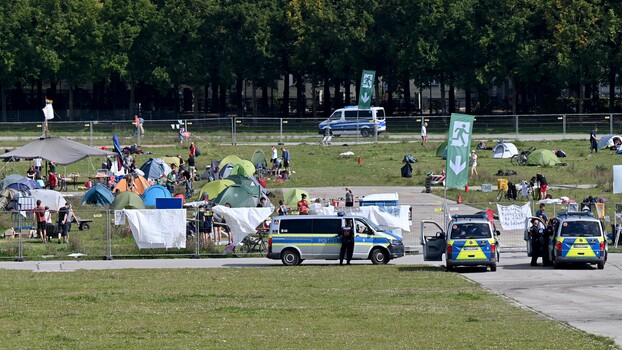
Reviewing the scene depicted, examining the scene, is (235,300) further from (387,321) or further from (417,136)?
(417,136)

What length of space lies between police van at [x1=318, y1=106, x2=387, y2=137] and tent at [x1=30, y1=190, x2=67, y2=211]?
3145 cm

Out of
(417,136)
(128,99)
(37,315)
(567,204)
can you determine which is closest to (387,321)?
(37,315)

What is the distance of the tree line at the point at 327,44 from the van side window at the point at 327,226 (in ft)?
178

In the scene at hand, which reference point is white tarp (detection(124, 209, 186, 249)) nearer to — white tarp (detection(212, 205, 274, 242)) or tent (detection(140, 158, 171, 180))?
white tarp (detection(212, 205, 274, 242))

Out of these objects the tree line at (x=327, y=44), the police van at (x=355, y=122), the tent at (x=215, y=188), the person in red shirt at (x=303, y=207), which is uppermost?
the tree line at (x=327, y=44)

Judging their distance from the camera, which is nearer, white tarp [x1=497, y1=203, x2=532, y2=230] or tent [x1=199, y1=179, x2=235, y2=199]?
white tarp [x1=497, y1=203, x2=532, y2=230]

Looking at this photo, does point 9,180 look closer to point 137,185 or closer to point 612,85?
point 137,185

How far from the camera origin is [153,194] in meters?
46.0

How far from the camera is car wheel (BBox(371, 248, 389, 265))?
34.1m

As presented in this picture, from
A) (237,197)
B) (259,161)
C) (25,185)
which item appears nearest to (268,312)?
(237,197)

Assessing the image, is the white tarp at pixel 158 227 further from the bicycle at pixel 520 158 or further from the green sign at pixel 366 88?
the green sign at pixel 366 88

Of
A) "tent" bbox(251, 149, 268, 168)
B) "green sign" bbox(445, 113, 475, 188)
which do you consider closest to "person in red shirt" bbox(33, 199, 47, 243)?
"green sign" bbox(445, 113, 475, 188)

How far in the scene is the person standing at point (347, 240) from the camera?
109 feet

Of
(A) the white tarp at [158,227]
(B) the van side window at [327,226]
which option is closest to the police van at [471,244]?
(B) the van side window at [327,226]
